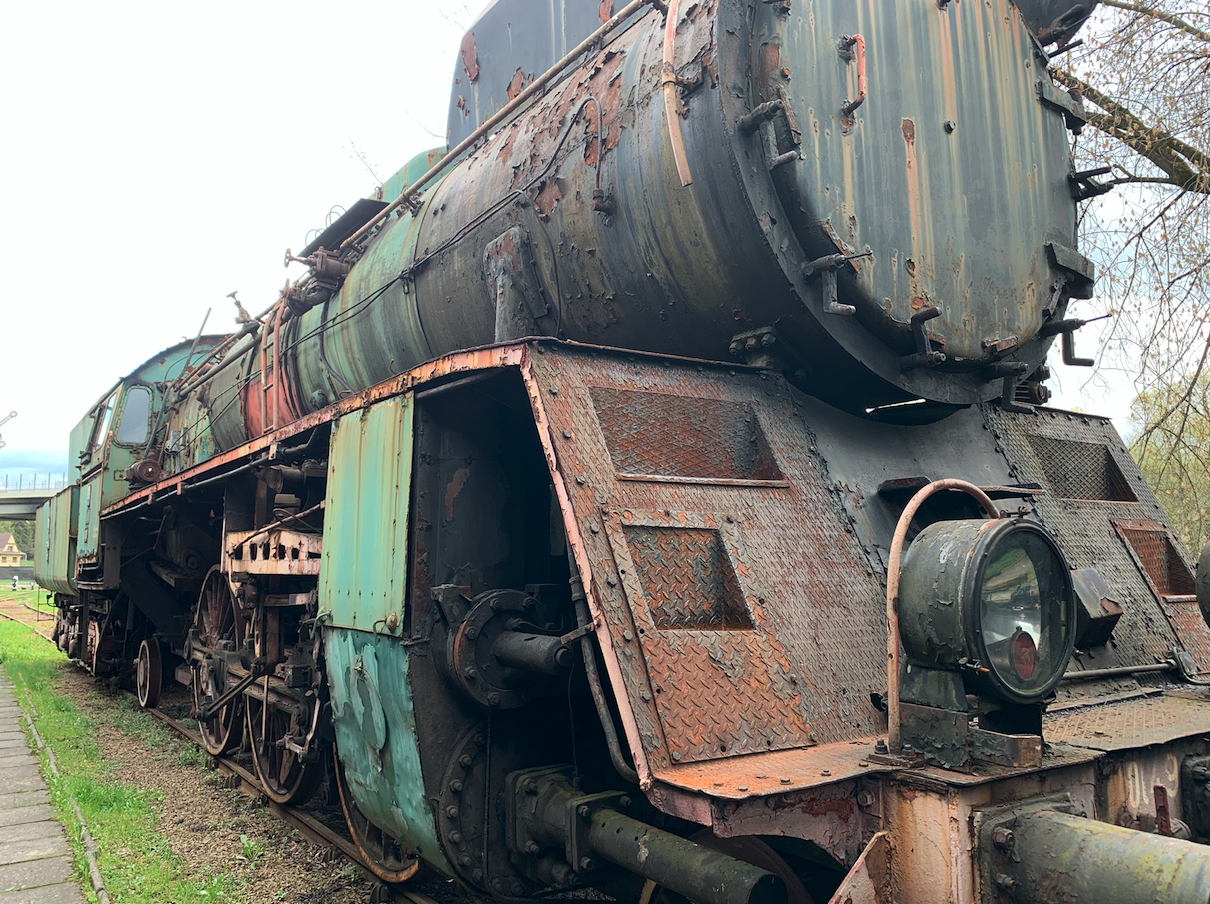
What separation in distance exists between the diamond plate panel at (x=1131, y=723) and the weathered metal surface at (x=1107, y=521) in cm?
15

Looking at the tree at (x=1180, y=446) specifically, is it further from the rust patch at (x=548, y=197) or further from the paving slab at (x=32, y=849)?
the paving slab at (x=32, y=849)

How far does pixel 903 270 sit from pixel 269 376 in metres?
4.85

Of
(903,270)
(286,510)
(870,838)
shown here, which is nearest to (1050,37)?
(903,270)

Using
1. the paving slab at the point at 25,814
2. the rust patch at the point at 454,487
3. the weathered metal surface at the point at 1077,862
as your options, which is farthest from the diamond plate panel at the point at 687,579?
the paving slab at the point at 25,814

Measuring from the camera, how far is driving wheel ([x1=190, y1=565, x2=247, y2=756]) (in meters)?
5.89

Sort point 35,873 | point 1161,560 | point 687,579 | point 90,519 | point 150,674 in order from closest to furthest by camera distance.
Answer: point 687,579, point 1161,560, point 35,873, point 150,674, point 90,519

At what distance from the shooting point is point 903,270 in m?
3.05

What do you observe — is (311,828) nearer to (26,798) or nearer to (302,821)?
(302,821)

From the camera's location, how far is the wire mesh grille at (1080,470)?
371 centimetres

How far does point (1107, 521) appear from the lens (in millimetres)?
3527

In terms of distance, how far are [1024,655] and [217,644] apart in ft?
17.5

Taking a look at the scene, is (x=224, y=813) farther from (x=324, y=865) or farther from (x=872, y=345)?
(x=872, y=345)

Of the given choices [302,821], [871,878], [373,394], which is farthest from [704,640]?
[302,821]

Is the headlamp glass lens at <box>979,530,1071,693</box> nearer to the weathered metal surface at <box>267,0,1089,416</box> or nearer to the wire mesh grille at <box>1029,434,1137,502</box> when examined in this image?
the weathered metal surface at <box>267,0,1089,416</box>
